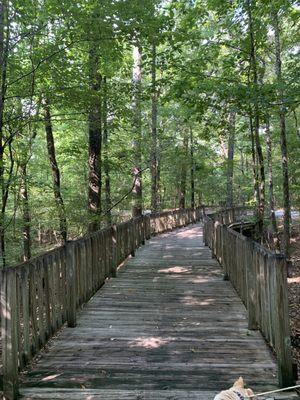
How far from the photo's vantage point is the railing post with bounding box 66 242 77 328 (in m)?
5.09

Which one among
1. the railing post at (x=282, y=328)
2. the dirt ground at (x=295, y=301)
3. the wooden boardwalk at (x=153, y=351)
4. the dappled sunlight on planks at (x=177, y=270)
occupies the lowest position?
the dirt ground at (x=295, y=301)

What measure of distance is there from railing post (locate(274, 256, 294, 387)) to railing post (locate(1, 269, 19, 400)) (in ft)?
7.92

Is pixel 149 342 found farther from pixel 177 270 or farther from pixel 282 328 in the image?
pixel 177 270

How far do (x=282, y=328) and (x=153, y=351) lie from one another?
4.95ft

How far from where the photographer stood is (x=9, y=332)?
330 cm

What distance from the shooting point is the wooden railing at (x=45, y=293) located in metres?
3.30

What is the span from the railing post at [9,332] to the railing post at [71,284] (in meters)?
1.75

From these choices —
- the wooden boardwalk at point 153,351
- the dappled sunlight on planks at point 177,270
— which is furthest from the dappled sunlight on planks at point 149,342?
the dappled sunlight on planks at point 177,270

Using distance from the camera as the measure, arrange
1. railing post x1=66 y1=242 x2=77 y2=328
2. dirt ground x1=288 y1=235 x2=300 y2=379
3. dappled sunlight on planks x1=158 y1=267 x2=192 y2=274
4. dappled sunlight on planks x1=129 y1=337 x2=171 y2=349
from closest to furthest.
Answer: dappled sunlight on planks x1=129 y1=337 x2=171 y2=349, railing post x1=66 y1=242 x2=77 y2=328, dirt ground x1=288 y1=235 x2=300 y2=379, dappled sunlight on planks x1=158 y1=267 x2=192 y2=274

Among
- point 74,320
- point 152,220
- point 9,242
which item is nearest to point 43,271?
point 74,320

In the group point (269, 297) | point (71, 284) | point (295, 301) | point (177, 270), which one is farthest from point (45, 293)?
point (295, 301)

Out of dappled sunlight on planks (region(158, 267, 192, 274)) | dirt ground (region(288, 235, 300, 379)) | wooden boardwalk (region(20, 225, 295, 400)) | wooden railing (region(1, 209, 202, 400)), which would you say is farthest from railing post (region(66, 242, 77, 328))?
dappled sunlight on planks (region(158, 267, 192, 274))

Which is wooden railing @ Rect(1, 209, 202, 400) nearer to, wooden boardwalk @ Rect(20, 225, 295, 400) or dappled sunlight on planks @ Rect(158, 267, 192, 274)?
wooden boardwalk @ Rect(20, 225, 295, 400)

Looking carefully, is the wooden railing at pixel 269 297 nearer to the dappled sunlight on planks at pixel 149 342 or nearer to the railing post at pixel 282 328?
the railing post at pixel 282 328
